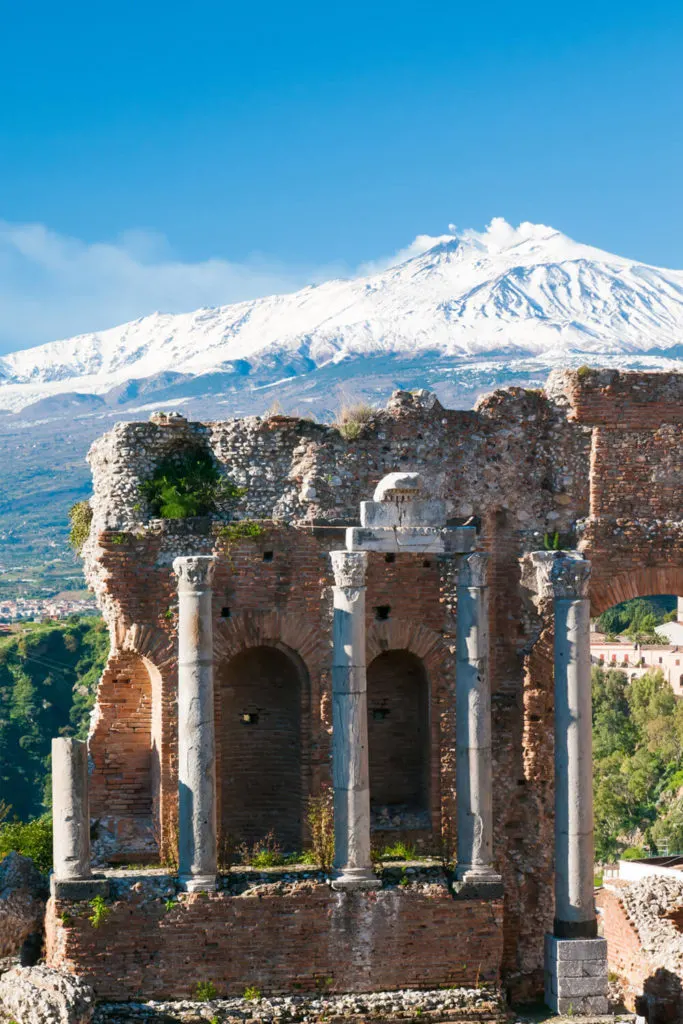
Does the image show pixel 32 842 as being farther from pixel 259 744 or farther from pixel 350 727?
pixel 350 727

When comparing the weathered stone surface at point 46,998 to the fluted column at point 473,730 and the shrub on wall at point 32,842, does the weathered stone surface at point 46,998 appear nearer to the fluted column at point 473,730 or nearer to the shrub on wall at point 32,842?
the shrub on wall at point 32,842

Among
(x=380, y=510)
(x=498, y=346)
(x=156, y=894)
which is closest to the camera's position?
(x=156, y=894)

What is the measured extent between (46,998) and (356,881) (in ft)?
14.2

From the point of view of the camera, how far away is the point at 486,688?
857 inches

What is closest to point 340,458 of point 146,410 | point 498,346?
point 146,410

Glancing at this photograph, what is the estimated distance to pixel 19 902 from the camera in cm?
2170

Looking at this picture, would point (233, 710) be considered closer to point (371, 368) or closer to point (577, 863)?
point (577, 863)

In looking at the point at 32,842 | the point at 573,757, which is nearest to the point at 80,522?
the point at 32,842

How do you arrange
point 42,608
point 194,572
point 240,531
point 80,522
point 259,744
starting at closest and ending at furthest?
point 194,572 < point 240,531 < point 259,744 < point 80,522 < point 42,608

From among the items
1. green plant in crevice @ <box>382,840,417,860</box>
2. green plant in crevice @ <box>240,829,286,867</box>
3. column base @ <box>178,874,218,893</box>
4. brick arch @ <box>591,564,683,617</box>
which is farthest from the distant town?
column base @ <box>178,874,218,893</box>

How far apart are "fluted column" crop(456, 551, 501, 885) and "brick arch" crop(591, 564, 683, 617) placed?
2.02 metres

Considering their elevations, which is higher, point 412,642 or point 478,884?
point 412,642

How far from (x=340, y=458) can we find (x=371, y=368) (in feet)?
528

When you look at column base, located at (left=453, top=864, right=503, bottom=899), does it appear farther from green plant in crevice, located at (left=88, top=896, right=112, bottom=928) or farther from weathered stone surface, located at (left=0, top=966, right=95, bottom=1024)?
weathered stone surface, located at (left=0, top=966, right=95, bottom=1024)
